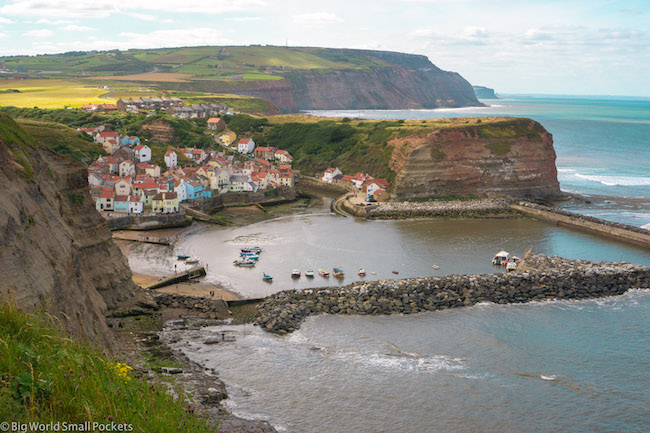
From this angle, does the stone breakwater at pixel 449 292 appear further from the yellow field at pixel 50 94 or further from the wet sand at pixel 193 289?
the yellow field at pixel 50 94

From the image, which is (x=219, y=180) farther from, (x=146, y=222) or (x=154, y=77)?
(x=154, y=77)

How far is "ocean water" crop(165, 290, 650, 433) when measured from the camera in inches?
918

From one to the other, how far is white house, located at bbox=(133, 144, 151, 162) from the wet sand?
39.8 metres

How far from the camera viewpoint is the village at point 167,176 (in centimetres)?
5856

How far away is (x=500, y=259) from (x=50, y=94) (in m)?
114

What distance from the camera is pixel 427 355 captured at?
29438mm

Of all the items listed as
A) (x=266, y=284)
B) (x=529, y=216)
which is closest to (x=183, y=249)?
(x=266, y=284)

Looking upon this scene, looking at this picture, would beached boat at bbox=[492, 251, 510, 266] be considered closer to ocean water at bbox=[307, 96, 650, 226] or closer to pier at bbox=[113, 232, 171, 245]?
ocean water at bbox=[307, 96, 650, 226]

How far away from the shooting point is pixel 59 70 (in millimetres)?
196000

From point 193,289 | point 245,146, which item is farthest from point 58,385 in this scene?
point 245,146

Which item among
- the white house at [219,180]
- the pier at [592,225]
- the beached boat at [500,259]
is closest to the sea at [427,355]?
the beached boat at [500,259]

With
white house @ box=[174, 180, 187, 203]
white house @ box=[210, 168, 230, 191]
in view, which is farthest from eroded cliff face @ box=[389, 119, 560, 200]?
white house @ box=[174, 180, 187, 203]

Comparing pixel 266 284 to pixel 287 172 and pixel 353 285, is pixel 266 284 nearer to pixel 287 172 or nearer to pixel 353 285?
pixel 353 285

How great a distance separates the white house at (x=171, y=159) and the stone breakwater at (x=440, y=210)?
98.0 feet
